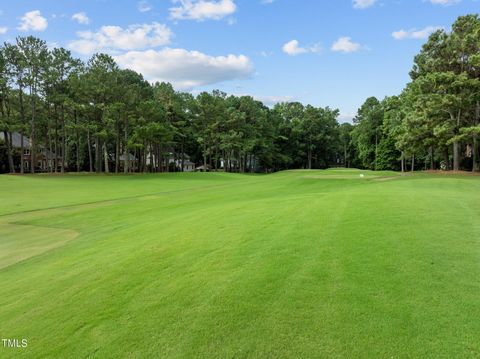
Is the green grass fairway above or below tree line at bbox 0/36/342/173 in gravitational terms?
below

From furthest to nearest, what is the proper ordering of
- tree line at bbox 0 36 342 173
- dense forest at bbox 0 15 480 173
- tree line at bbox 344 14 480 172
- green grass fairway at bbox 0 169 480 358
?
tree line at bbox 0 36 342 173
dense forest at bbox 0 15 480 173
tree line at bbox 344 14 480 172
green grass fairway at bbox 0 169 480 358

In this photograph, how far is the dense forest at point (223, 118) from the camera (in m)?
34.9

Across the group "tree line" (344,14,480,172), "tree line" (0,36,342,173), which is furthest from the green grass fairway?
"tree line" (0,36,342,173)

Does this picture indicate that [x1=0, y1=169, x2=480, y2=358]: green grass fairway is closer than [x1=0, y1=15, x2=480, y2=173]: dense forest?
Yes

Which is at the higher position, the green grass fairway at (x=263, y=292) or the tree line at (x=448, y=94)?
the tree line at (x=448, y=94)

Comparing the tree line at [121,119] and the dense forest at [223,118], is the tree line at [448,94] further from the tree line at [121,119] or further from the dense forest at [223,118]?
the tree line at [121,119]

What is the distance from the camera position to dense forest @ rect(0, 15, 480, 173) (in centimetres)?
3488

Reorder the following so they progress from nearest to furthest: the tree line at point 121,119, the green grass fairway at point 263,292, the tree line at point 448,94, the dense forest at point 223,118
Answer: the green grass fairway at point 263,292
the tree line at point 448,94
the dense forest at point 223,118
the tree line at point 121,119

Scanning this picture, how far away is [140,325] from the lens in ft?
13.8

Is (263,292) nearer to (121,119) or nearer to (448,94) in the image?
(448,94)

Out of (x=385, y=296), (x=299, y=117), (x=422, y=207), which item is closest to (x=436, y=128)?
(x=422, y=207)

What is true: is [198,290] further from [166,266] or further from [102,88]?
[102,88]

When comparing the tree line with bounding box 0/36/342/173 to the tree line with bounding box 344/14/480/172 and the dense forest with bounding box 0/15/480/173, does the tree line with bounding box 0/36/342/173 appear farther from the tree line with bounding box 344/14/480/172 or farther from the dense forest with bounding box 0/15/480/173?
the tree line with bounding box 344/14/480/172

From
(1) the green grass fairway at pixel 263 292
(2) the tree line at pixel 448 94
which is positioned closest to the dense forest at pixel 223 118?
(2) the tree line at pixel 448 94
